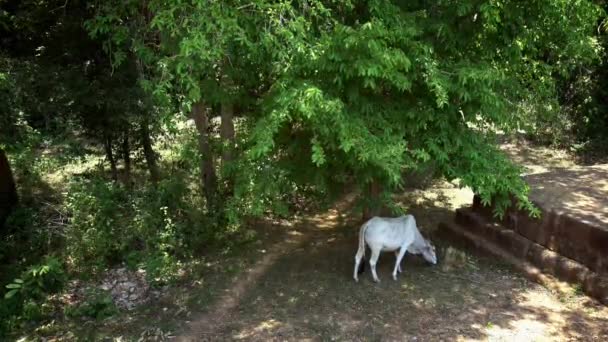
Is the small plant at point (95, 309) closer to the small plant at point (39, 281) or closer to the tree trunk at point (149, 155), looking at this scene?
the small plant at point (39, 281)

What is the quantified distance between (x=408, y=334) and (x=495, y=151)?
2980 millimetres

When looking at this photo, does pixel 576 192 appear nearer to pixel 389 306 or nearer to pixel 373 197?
pixel 373 197

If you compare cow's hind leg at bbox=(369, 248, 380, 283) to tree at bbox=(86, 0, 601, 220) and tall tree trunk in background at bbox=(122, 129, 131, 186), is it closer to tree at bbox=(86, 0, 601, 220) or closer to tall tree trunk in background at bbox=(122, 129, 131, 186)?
tree at bbox=(86, 0, 601, 220)

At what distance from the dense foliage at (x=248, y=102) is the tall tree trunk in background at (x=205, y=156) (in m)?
0.04

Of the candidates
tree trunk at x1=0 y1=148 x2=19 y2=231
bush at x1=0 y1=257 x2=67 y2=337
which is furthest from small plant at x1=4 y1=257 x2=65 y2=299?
tree trunk at x1=0 y1=148 x2=19 y2=231

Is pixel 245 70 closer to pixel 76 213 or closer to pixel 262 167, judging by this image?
pixel 262 167

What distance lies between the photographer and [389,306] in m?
7.41

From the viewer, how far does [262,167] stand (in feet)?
22.8

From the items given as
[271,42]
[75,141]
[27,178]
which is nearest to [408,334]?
[271,42]

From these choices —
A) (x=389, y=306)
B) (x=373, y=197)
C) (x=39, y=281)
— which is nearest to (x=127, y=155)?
(x=39, y=281)

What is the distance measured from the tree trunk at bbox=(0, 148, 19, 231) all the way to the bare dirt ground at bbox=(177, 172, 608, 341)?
526 cm

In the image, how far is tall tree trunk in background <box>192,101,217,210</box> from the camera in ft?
34.2

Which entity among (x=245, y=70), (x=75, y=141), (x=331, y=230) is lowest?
(x=331, y=230)

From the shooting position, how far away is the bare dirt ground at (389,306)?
674cm
